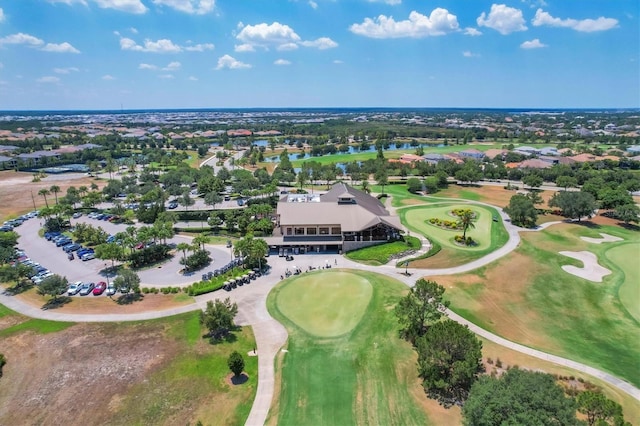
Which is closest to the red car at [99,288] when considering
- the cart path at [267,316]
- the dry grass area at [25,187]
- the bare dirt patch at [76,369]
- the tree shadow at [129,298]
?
the tree shadow at [129,298]

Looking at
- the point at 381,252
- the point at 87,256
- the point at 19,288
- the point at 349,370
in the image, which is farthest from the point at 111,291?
the point at 381,252

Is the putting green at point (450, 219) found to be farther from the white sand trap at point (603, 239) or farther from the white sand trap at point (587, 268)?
the white sand trap at point (603, 239)

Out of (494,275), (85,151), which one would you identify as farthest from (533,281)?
(85,151)

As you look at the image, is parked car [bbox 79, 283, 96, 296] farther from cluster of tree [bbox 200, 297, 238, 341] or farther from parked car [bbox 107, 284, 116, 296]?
cluster of tree [bbox 200, 297, 238, 341]

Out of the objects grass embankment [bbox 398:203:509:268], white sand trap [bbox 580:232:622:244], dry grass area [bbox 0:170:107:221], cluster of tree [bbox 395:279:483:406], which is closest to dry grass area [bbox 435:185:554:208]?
grass embankment [bbox 398:203:509:268]

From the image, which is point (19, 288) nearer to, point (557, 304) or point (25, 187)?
point (557, 304)

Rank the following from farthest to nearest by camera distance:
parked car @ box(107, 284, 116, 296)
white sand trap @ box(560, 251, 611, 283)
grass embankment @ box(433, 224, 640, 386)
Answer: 1. white sand trap @ box(560, 251, 611, 283)
2. parked car @ box(107, 284, 116, 296)
3. grass embankment @ box(433, 224, 640, 386)

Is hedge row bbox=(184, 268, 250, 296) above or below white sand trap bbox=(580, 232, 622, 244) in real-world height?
above

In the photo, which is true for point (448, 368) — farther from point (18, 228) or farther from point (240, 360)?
point (18, 228)
